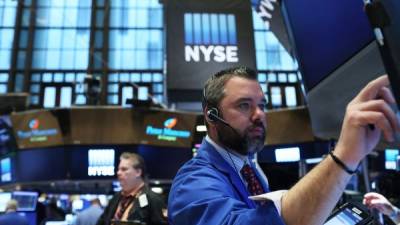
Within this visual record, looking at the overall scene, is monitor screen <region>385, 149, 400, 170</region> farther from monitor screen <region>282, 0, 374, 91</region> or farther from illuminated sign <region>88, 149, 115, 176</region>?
illuminated sign <region>88, 149, 115, 176</region>

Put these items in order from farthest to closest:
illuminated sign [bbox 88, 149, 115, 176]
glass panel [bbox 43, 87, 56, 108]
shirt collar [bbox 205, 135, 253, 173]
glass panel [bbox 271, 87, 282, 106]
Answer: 1. glass panel [bbox 43, 87, 56, 108]
2. glass panel [bbox 271, 87, 282, 106]
3. illuminated sign [bbox 88, 149, 115, 176]
4. shirt collar [bbox 205, 135, 253, 173]

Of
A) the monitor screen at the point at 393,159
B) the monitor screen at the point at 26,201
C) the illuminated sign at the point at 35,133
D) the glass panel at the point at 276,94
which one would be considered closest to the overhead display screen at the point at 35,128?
the illuminated sign at the point at 35,133

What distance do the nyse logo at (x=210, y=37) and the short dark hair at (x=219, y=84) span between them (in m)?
2.46

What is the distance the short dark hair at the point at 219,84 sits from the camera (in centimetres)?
122

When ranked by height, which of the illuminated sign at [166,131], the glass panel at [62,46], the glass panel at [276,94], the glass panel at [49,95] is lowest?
the illuminated sign at [166,131]

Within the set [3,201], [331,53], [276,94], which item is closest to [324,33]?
[331,53]

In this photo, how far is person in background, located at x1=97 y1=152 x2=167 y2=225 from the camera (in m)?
2.72

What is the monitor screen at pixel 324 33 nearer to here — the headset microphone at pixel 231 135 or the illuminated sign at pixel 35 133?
the headset microphone at pixel 231 135

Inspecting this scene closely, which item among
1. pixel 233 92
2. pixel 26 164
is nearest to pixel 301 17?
pixel 233 92

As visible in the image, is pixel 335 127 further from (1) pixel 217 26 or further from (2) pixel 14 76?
(2) pixel 14 76

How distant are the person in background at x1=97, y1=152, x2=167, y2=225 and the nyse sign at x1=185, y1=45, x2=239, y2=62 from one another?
3.94 feet

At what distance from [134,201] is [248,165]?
1.60 meters

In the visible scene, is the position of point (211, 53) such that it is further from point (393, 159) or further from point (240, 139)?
point (240, 139)

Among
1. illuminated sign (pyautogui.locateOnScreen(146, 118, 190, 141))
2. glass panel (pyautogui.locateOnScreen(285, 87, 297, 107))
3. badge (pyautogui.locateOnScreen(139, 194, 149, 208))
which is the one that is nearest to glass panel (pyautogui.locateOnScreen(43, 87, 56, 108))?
illuminated sign (pyautogui.locateOnScreen(146, 118, 190, 141))
